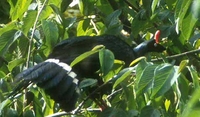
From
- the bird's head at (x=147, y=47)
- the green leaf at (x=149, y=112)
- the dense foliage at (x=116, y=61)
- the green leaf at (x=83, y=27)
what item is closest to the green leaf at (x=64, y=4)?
the dense foliage at (x=116, y=61)

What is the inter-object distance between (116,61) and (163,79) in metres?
0.38

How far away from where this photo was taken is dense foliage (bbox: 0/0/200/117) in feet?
3.69

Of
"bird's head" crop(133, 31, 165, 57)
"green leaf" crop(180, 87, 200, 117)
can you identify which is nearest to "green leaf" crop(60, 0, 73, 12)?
"bird's head" crop(133, 31, 165, 57)

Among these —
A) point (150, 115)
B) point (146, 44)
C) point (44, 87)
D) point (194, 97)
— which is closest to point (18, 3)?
point (44, 87)

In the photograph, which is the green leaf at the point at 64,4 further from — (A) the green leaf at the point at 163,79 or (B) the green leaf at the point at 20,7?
(A) the green leaf at the point at 163,79

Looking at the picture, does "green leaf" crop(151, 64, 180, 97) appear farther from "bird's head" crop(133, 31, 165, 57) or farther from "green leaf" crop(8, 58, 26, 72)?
"bird's head" crop(133, 31, 165, 57)

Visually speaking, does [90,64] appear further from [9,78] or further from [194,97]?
[194,97]

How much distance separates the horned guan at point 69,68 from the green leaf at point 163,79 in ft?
0.96

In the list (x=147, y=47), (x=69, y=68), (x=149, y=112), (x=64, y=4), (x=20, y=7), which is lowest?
(x=147, y=47)

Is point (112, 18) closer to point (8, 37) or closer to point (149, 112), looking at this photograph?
point (8, 37)

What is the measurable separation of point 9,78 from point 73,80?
0.71m

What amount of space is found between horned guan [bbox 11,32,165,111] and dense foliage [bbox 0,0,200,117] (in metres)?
0.05

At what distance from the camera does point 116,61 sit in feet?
4.77

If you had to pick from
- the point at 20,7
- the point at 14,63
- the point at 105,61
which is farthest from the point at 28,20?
the point at 105,61
